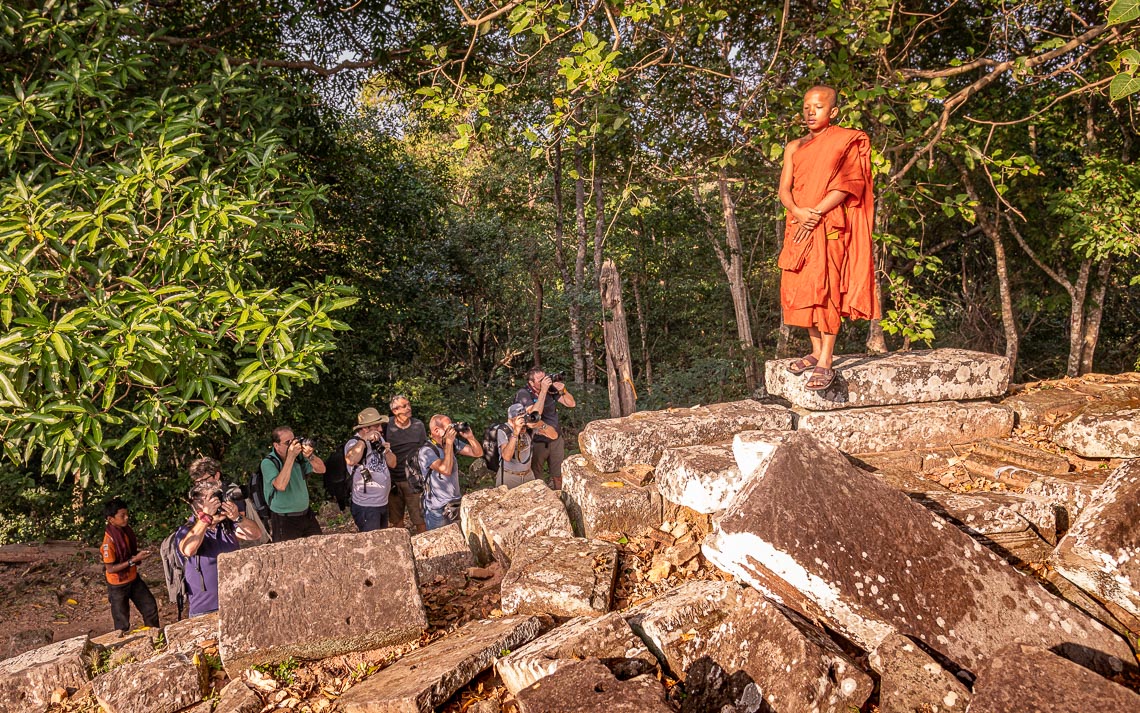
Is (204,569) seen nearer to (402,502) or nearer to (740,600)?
(402,502)

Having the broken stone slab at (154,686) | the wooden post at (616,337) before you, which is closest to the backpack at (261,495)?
the broken stone slab at (154,686)

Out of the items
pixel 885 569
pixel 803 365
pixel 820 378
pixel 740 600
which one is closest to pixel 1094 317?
pixel 803 365

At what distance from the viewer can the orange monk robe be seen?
4.45 m

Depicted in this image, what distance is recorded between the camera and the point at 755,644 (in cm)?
285

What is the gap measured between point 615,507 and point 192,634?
256 centimetres

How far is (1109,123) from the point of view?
10023 mm

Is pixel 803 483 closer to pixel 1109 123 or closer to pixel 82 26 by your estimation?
pixel 82 26

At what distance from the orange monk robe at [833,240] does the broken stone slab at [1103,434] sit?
1404mm

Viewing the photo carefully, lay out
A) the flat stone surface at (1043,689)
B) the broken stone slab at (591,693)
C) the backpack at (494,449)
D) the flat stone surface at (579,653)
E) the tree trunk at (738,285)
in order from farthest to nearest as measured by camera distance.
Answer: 1. the tree trunk at (738,285)
2. the backpack at (494,449)
3. the flat stone surface at (579,653)
4. the broken stone slab at (591,693)
5. the flat stone surface at (1043,689)

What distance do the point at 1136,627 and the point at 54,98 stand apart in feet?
23.1

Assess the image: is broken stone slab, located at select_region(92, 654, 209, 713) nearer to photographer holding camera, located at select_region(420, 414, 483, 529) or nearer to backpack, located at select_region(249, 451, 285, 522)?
backpack, located at select_region(249, 451, 285, 522)

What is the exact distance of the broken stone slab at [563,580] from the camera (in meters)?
3.47

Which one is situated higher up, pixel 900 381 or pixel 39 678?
pixel 900 381

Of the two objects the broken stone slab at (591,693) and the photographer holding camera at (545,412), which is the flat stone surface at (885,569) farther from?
the photographer holding camera at (545,412)
